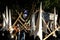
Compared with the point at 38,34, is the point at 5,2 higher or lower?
higher

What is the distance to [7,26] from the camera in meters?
11.0

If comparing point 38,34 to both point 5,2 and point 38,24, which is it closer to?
point 38,24

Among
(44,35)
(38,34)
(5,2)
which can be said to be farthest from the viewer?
(5,2)

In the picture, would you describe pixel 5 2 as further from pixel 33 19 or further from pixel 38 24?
pixel 38 24

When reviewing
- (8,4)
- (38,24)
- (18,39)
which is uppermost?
(8,4)

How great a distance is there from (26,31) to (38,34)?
234 cm

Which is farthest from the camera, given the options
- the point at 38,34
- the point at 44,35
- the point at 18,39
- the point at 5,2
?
the point at 18,39

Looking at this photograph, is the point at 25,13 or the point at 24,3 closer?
the point at 24,3

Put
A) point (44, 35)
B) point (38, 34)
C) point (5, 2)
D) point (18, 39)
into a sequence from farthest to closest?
point (18, 39)
point (5, 2)
point (44, 35)
point (38, 34)

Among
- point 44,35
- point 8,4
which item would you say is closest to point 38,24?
point 44,35

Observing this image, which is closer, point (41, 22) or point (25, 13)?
point (41, 22)

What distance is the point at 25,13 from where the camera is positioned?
11.6 metres

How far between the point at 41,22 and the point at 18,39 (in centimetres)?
274

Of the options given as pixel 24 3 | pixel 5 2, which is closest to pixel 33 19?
pixel 24 3
